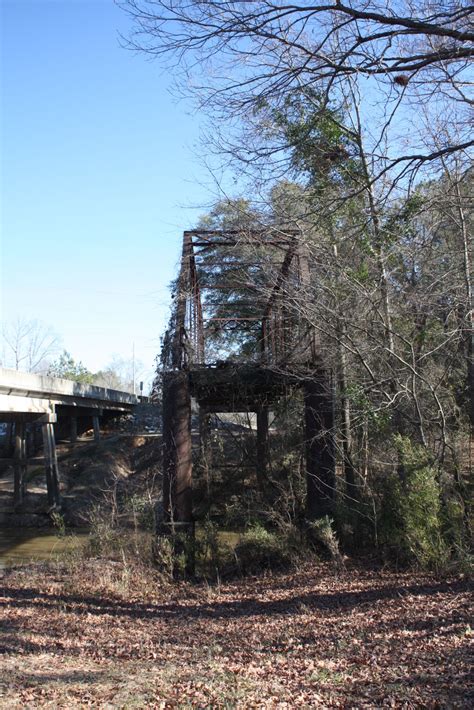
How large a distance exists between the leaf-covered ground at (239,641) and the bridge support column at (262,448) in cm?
379

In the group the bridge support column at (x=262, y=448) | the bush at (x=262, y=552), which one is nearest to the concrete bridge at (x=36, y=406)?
the bridge support column at (x=262, y=448)

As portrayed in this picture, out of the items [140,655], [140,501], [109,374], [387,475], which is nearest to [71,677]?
[140,655]

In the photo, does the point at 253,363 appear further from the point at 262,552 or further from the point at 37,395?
the point at 37,395

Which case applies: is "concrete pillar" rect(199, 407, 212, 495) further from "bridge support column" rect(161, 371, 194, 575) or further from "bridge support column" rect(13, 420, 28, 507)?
"bridge support column" rect(13, 420, 28, 507)

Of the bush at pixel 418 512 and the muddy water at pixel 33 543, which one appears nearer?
the bush at pixel 418 512

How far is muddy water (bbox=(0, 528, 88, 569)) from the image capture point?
51.8 ft

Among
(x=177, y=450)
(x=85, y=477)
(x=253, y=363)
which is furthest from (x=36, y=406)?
(x=253, y=363)

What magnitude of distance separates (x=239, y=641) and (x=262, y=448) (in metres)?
8.82

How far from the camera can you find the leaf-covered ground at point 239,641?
5.28 meters

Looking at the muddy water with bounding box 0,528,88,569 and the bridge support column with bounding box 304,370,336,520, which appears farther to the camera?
the muddy water with bounding box 0,528,88,569

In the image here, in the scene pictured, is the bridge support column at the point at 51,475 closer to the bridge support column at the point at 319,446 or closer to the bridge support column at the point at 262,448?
the bridge support column at the point at 262,448

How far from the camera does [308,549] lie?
10.9m

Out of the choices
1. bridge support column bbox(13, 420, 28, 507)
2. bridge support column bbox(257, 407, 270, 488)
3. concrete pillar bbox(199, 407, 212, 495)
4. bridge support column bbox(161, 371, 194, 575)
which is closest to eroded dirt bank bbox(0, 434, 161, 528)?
bridge support column bbox(13, 420, 28, 507)

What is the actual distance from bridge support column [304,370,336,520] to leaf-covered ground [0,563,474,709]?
4.13 feet
